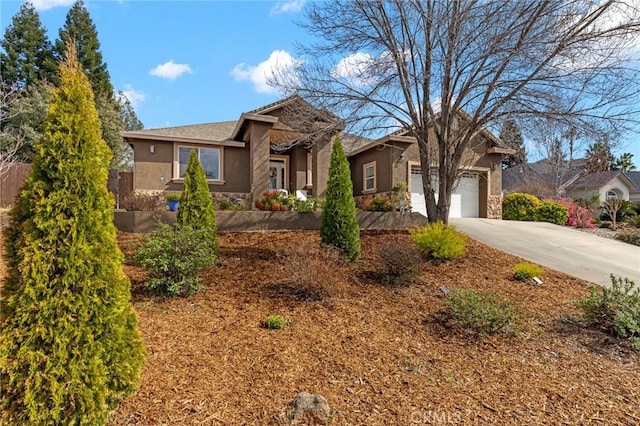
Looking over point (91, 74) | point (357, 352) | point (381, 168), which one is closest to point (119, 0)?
point (357, 352)

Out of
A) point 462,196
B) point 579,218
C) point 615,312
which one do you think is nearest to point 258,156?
point 462,196

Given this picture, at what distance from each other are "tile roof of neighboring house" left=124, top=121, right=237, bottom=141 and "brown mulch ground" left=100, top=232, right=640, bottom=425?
31.2 feet

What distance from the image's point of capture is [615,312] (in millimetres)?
3902

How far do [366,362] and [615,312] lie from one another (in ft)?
10.2

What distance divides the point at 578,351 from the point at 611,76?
5314mm

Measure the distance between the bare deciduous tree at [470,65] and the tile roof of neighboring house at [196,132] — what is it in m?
7.33

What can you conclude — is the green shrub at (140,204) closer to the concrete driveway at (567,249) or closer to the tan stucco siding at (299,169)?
the tan stucco siding at (299,169)

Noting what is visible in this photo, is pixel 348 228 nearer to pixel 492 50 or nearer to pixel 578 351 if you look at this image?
pixel 578 351

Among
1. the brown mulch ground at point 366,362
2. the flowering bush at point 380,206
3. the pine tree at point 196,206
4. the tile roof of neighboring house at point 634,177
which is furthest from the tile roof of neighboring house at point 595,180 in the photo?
the pine tree at point 196,206

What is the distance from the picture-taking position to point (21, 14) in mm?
26297

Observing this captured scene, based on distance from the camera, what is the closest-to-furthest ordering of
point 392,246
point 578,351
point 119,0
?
point 578,351 < point 392,246 < point 119,0

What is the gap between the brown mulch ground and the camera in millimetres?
2553

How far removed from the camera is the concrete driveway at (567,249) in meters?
7.04

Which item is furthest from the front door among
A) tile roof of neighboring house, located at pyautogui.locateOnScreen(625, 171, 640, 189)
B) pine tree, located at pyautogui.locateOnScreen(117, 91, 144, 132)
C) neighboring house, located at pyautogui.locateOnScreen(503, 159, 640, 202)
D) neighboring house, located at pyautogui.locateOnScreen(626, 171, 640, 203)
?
tile roof of neighboring house, located at pyautogui.locateOnScreen(625, 171, 640, 189)
